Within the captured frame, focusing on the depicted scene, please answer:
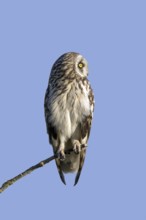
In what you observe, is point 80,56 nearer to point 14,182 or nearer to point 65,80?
point 65,80

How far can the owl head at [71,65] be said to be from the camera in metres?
7.15

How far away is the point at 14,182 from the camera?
458 centimetres

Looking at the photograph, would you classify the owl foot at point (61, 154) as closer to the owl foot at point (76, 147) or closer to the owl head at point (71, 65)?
the owl foot at point (76, 147)

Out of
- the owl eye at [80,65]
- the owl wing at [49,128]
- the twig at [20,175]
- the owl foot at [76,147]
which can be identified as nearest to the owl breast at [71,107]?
the owl wing at [49,128]

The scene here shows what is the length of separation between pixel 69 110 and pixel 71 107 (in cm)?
5

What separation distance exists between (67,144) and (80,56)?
119 centimetres

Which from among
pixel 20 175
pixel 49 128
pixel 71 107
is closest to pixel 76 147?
pixel 49 128

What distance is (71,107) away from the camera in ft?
22.7

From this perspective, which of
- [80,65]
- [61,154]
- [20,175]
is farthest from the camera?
[80,65]

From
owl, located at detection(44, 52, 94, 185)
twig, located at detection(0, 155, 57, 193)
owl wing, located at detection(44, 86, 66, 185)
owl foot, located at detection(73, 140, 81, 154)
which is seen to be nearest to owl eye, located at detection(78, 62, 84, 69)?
owl, located at detection(44, 52, 94, 185)

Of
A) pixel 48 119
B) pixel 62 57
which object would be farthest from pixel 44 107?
pixel 62 57

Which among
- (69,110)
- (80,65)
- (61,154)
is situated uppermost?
(80,65)

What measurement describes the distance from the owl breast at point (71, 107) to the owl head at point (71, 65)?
0.72ft

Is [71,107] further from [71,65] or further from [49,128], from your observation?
[71,65]
